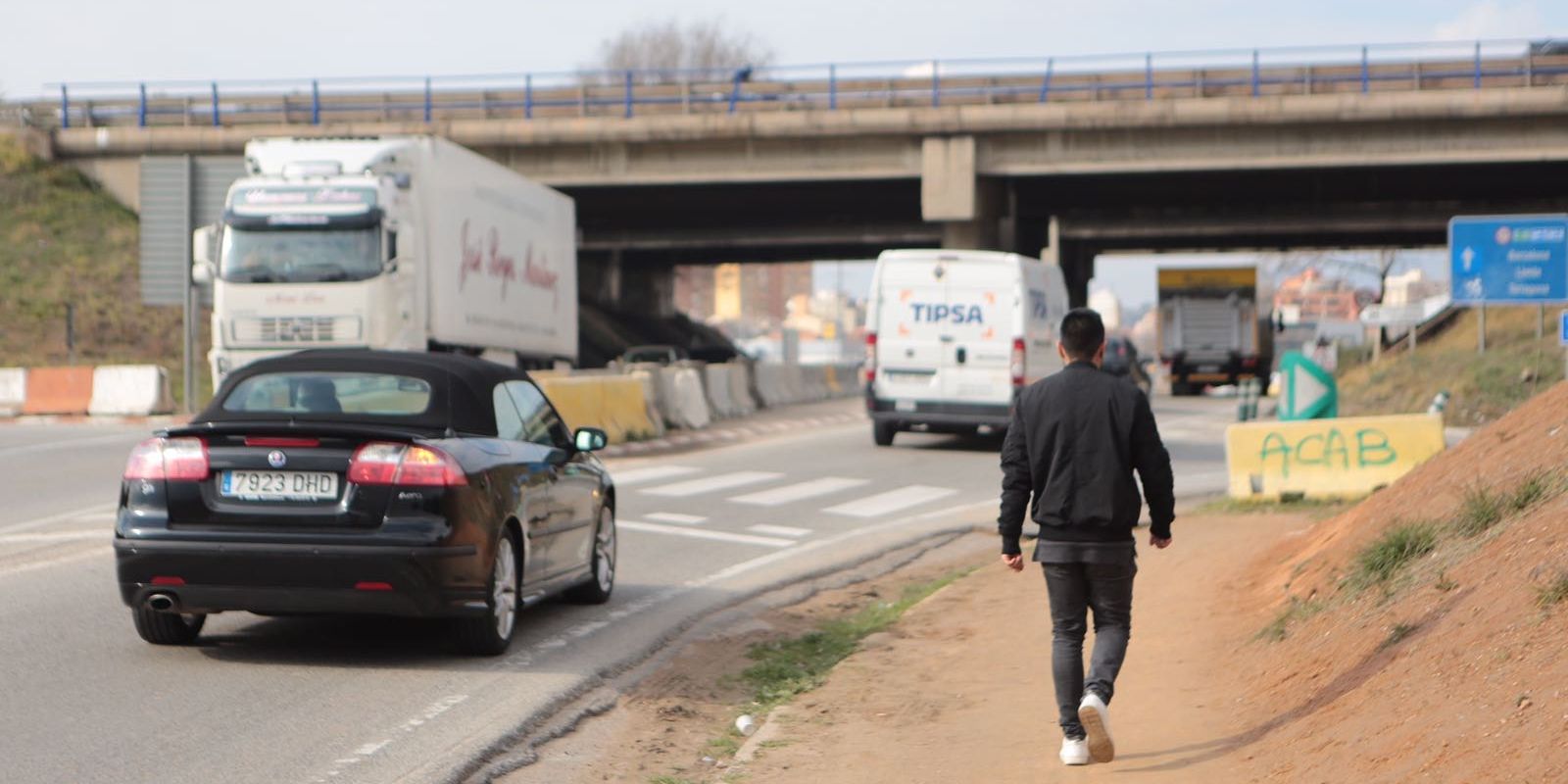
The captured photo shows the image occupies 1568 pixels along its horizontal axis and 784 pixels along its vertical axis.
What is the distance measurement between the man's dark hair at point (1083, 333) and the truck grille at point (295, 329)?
17.0 metres

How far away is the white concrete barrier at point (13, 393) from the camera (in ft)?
102

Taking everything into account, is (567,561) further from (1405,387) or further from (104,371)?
(1405,387)

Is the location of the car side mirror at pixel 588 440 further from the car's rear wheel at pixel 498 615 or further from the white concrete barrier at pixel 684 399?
the white concrete barrier at pixel 684 399

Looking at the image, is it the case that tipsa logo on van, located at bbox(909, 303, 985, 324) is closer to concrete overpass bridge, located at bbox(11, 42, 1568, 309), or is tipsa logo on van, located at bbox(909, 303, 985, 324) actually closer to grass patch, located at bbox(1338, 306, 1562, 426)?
grass patch, located at bbox(1338, 306, 1562, 426)

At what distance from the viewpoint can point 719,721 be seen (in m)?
7.90

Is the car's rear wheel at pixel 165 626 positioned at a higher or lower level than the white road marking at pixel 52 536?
higher

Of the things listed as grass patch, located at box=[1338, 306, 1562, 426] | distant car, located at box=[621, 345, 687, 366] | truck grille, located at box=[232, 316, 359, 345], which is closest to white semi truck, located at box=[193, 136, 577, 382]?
truck grille, located at box=[232, 316, 359, 345]

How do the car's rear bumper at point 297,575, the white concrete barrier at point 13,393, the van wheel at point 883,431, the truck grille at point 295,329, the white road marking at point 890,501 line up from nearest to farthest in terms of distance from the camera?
the car's rear bumper at point 297,575
the white road marking at point 890,501
the truck grille at point 295,329
the van wheel at point 883,431
the white concrete barrier at point 13,393

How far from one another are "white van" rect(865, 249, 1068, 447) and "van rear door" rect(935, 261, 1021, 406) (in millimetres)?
13

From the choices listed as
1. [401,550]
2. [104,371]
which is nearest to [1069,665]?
[401,550]

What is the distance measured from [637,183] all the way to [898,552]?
3277cm

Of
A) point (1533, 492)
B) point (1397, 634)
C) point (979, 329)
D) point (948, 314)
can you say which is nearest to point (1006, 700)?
point (1397, 634)

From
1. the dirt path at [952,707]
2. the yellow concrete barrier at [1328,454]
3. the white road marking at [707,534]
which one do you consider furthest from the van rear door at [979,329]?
the dirt path at [952,707]

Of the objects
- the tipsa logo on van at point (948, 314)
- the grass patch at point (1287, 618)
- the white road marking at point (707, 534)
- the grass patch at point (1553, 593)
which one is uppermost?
the tipsa logo on van at point (948, 314)
